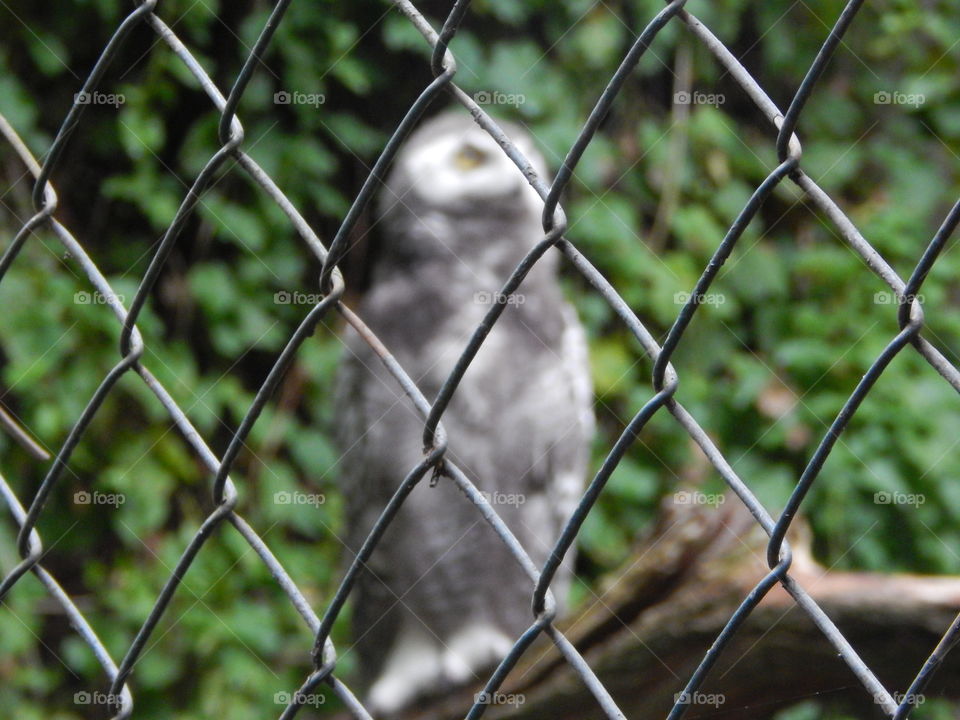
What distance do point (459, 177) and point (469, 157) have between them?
7 cm

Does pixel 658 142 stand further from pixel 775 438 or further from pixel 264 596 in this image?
pixel 264 596

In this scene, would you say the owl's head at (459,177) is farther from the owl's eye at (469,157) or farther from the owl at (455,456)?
the owl at (455,456)

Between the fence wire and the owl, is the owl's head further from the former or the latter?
the fence wire

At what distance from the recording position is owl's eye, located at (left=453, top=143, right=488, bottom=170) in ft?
7.75

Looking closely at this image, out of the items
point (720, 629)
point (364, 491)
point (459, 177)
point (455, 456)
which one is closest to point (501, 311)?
point (720, 629)

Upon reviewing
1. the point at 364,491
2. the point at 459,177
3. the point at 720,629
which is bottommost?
the point at 720,629

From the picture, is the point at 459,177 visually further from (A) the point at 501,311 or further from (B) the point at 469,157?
(A) the point at 501,311

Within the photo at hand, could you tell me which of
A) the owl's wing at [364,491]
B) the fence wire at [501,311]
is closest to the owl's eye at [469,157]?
the owl's wing at [364,491]

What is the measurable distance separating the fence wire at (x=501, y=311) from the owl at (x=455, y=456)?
137cm

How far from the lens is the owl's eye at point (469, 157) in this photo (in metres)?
2.36

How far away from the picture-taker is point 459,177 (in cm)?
235

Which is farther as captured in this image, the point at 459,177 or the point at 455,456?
the point at 459,177

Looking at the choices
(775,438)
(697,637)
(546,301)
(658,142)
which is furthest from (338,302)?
(658,142)

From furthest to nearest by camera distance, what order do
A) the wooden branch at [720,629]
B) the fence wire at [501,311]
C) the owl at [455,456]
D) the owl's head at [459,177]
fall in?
the owl's head at [459,177]
the owl at [455,456]
the wooden branch at [720,629]
the fence wire at [501,311]
